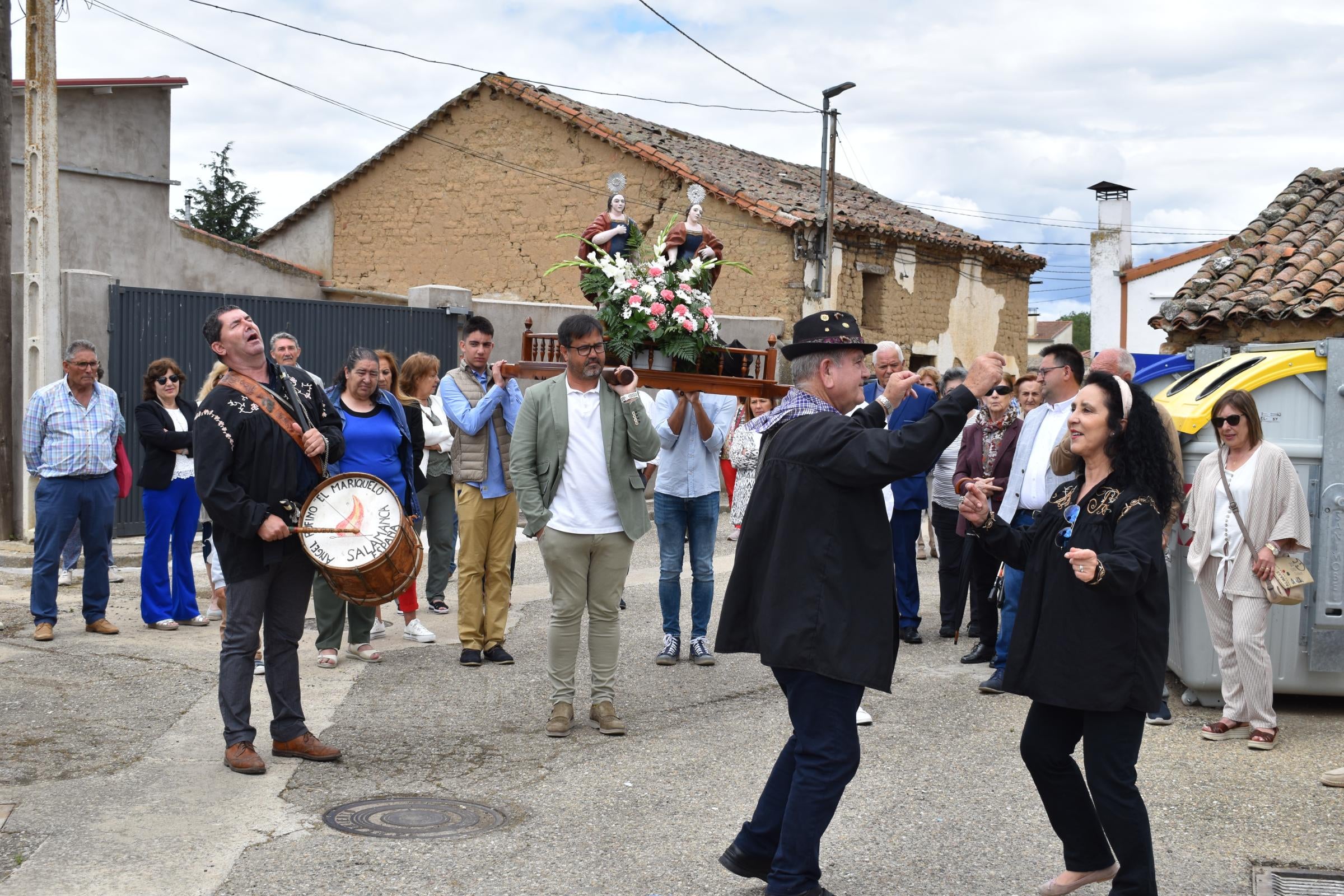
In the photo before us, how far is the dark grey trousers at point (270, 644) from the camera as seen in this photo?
556 centimetres

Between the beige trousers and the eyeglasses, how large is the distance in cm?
260

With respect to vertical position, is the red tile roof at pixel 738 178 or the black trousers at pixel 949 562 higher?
the red tile roof at pixel 738 178

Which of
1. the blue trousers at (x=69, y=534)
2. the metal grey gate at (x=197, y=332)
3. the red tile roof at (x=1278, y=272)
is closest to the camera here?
the blue trousers at (x=69, y=534)

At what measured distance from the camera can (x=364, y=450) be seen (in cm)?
758

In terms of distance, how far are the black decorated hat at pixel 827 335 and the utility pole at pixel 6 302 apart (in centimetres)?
943

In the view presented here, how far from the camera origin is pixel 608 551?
6379 millimetres

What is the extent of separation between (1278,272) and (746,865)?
975 centimetres

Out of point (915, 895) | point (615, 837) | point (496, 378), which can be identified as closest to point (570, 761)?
point (615, 837)

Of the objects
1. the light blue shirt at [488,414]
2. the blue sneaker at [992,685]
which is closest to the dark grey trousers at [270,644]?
the light blue shirt at [488,414]

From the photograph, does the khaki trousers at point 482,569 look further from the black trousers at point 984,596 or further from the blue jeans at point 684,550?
the black trousers at point 984,596

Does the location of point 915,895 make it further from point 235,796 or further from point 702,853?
point 235,796

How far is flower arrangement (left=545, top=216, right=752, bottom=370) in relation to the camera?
6895 millimetres

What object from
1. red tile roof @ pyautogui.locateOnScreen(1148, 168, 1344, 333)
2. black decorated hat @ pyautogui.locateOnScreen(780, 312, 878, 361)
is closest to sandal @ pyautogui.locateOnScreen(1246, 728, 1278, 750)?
black decorated hat @ pyautogui.locateOnScreen(780, 312, 878, 361)

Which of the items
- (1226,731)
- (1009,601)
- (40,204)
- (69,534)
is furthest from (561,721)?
(40,204)
